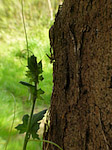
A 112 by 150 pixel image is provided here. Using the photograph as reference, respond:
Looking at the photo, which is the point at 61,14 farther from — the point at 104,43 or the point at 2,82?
the point at 2,82

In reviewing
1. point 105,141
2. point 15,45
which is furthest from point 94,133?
point 15,45

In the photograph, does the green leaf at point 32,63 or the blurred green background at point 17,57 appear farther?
the blurred green background at point 17,57

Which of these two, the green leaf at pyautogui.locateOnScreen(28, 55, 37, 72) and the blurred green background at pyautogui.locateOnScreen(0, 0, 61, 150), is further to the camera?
the blurred green background at pyautogui.locateOnScreen(0, 0, 61, 150)

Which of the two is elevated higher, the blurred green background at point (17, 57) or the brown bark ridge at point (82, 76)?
the blurred green background at point (17, 57)

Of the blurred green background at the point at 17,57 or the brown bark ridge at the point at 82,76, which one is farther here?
the blurred green background at the point at 17,57

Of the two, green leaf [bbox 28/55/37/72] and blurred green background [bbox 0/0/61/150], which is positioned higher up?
blurred green background [bbox 0/0/61/150]

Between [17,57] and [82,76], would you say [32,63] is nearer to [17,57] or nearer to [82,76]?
[82,76]
